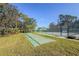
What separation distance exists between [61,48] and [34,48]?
0.39 metres

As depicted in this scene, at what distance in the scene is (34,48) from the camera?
414cm

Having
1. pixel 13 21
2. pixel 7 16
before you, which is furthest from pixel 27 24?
pixel 7 16

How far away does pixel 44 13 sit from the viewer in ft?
13.6

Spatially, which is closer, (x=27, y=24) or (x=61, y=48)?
(x=61, y=48)

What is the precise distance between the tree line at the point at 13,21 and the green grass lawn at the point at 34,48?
0.35 feet

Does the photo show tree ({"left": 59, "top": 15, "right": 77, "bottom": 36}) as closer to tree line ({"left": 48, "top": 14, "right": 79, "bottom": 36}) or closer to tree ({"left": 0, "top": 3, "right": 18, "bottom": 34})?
tree line ({"left": 48, "top": 14, "right": 79, "bottom": 36})

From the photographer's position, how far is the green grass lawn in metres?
4.10

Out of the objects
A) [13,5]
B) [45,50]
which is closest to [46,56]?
[45,50]

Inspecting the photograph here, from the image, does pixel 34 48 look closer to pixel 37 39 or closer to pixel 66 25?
pixel 37 39

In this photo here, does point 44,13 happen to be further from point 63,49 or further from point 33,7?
point 63,49

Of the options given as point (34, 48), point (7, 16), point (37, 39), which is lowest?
point (34, 48)

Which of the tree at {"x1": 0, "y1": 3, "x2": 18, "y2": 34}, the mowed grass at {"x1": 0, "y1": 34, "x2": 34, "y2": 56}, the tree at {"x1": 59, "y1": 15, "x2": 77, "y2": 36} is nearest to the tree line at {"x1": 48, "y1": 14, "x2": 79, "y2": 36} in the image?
the tree at {"x1": 59, "y1": 15, "x2": 77, "y2": 36}

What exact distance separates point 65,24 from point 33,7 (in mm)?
525

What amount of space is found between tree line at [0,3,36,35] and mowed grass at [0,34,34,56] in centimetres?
10
